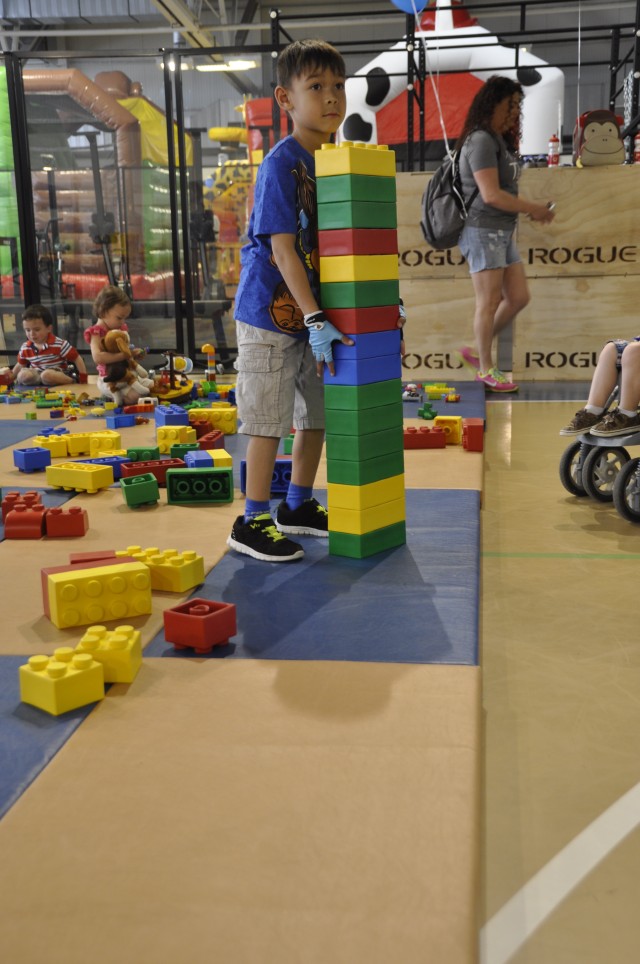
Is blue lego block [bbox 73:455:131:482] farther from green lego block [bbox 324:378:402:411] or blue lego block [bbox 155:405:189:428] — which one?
green lego block [bbox 324:378:402:411]

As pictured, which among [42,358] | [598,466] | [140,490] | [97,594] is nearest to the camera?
[97,594]

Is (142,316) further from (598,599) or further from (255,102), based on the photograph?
(598,599)

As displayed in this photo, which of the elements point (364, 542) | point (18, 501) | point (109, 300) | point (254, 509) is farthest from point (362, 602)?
point (109, 300)

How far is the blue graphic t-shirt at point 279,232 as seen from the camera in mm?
2410

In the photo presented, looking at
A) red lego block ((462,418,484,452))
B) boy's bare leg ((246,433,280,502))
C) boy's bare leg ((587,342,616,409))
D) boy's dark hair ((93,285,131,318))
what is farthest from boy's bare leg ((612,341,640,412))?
boy's dark hair ((93,285,131,318))

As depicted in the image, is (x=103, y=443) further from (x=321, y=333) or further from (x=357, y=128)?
(x=357, y=128)

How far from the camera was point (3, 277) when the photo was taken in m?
8.20

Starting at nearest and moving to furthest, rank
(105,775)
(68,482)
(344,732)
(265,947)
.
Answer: (265,947)
(105,775)
(344,732)
(68,482)

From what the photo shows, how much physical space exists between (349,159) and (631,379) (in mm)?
1383

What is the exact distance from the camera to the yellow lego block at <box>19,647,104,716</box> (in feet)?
5.41

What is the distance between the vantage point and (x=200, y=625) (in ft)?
6.14

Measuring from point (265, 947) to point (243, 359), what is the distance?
1.75 meters

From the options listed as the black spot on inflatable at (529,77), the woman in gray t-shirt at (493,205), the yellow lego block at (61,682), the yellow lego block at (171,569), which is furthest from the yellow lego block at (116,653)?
the black spot on inflatable at (529,77)

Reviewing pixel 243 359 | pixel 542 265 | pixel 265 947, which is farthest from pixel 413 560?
pixel 542 265
